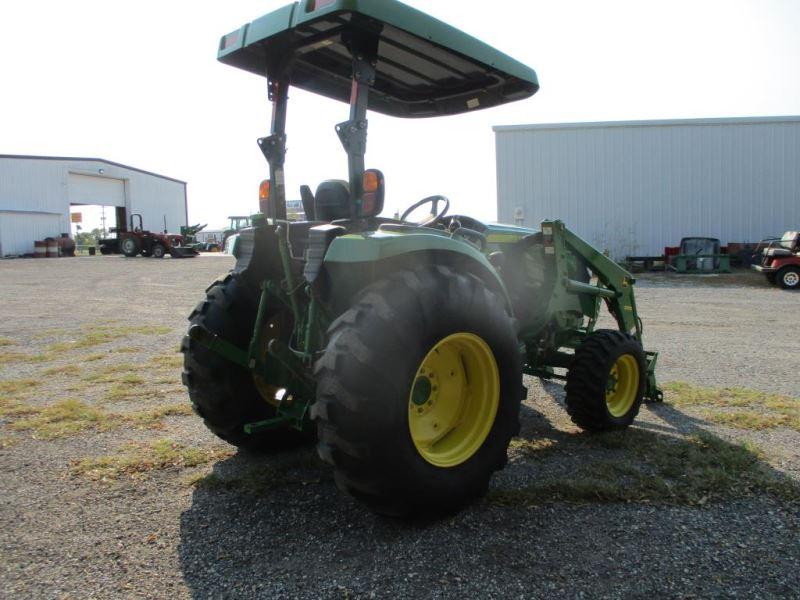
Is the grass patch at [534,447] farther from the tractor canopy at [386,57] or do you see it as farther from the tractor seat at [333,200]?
the tractor canopy at [386,57]

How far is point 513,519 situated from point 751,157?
74.3ft

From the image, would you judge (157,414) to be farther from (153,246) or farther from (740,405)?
(153,246)

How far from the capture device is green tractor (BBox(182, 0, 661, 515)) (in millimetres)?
2725

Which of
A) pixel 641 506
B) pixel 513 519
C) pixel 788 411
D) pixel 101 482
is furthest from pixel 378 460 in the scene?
pixel 788 411

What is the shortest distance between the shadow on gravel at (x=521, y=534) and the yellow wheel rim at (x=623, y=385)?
29.3 inches

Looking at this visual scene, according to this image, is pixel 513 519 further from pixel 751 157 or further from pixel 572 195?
pixel 751 157

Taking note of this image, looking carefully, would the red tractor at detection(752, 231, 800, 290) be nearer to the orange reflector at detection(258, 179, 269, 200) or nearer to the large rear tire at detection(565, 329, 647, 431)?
the large rear tire at detection(565, 329, 647, 431)

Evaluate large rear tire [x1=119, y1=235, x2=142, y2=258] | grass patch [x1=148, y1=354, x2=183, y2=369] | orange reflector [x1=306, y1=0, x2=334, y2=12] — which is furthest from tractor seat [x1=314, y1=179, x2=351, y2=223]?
large rear tire [x1=119, y1=235, x2=142, y2=258]

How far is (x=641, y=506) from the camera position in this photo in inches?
128

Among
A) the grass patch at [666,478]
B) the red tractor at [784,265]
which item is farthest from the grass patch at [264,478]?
the red tractor at [784,265]

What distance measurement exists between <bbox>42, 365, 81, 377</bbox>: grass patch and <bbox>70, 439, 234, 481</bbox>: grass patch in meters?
2.86

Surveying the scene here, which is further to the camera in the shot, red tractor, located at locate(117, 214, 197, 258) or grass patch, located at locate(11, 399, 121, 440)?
red tractor, located at locate(117, 214, 197, 258)

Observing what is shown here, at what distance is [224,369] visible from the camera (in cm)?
365

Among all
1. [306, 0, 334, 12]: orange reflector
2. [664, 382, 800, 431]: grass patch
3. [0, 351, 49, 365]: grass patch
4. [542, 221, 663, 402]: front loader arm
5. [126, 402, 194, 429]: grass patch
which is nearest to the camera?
[306, 0, 334, 12]: orange reflector
